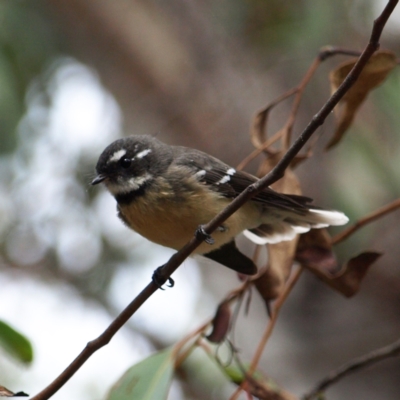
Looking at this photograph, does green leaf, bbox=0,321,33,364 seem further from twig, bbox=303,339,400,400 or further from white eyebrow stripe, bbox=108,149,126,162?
twig, bbox=303,339,400,400

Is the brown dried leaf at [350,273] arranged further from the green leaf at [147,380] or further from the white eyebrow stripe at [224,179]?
the green leaf at [147,380]

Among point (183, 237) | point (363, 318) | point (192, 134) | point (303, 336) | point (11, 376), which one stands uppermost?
point (192, 134)

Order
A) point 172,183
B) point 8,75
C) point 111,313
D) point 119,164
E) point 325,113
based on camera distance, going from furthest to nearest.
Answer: point 111,313, point 8,75, point 119,164, point 172,183, point 325,113

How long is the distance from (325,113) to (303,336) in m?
3.37

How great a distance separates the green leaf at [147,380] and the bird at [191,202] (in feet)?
1.86

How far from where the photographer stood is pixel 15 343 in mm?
2506

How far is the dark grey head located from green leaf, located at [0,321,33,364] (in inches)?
38.8

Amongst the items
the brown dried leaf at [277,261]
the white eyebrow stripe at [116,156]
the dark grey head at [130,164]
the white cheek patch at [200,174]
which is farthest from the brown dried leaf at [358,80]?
the white eyebrow stripe at [116,156]

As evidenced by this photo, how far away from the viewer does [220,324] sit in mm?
2857

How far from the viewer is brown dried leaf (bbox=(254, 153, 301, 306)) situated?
2.77m

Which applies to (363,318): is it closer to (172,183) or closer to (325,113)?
(172,183)

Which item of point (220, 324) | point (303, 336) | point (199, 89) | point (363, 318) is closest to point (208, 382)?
point (303, 336)

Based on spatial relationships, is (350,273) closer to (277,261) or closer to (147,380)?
(277,261)

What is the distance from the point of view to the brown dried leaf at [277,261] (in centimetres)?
277
